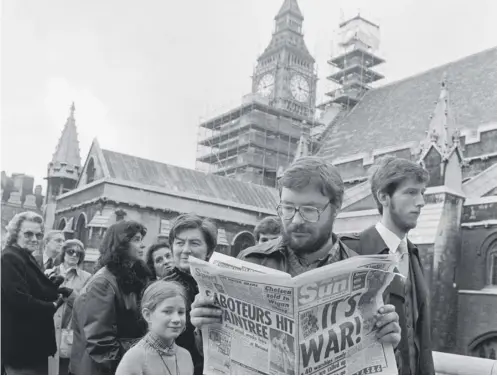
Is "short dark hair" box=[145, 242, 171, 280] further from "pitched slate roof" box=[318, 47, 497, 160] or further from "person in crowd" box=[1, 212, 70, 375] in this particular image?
"pitched slate roof" box=[318, 47, 497, 160]

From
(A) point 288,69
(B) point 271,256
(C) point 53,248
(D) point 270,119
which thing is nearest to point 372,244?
(B) point 271,256

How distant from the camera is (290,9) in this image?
146 feet

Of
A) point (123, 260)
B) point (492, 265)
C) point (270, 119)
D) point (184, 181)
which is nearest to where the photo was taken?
point (123, 260)

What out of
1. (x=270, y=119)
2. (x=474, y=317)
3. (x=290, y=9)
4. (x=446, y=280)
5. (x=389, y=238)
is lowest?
(x=474, y=317)

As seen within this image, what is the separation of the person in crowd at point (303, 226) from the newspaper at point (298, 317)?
0.28ft

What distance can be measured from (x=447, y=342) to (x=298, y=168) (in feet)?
44.8

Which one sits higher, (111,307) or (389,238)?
(389,238)

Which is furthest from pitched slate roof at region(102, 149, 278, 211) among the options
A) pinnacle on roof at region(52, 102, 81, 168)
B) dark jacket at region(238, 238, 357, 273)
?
dark jacket at region(238, 238, 357, 273)

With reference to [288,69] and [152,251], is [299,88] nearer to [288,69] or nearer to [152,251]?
[288,69]

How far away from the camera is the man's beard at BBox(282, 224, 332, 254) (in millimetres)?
2278

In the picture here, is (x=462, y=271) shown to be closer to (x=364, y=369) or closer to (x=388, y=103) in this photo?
(x=388, y=103)

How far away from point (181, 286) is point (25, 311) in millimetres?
1821

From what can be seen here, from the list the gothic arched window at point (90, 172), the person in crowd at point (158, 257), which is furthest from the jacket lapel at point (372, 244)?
the gothic arched window at point (90, 172)

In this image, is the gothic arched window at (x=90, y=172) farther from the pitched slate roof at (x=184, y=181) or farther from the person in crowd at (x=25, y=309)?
the person in crowd at (x=25, y=309)
